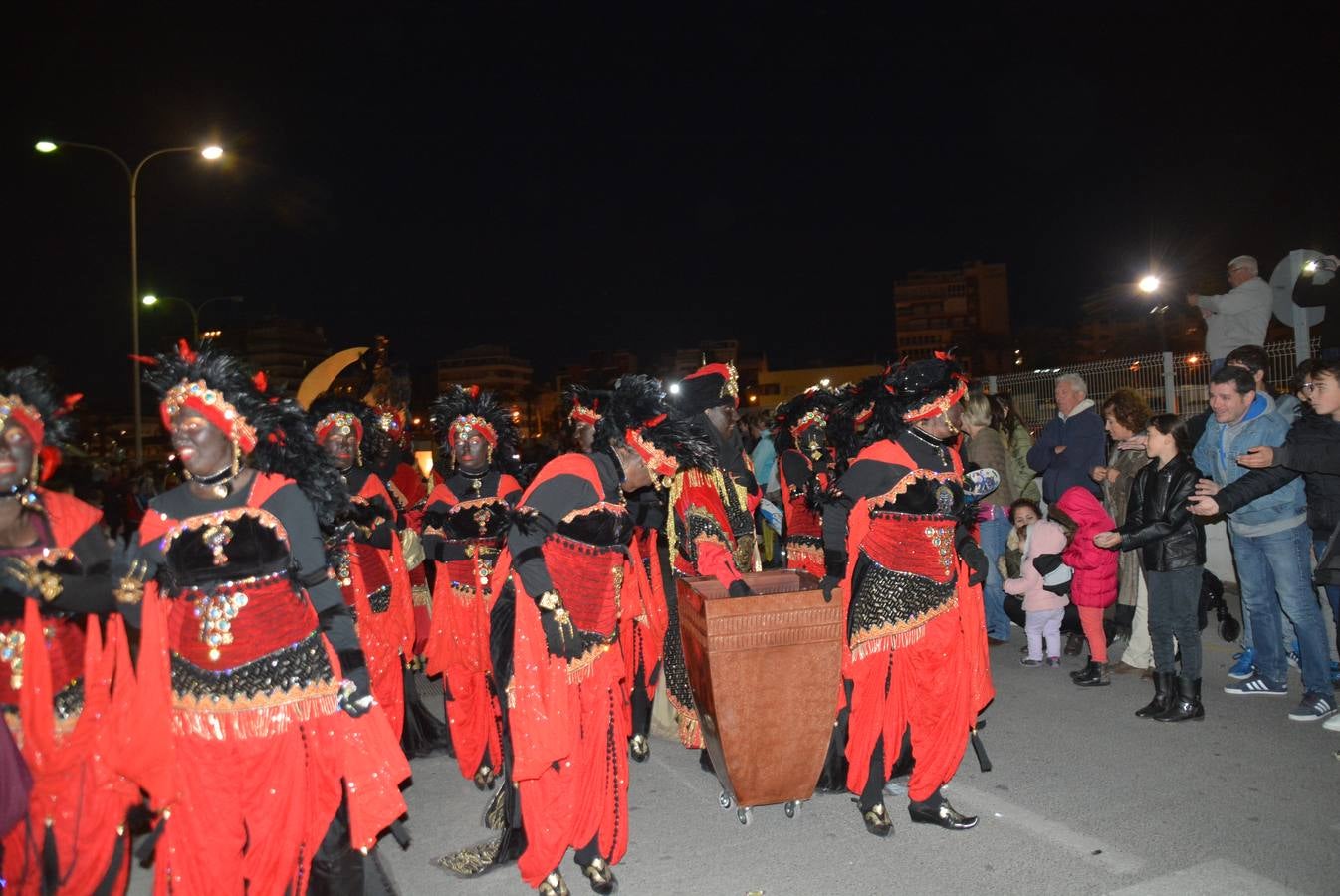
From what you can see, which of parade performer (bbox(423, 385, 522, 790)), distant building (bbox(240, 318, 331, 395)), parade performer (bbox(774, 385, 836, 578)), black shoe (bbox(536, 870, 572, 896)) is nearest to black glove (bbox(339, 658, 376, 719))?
black shoe (bbox(536, 870, 572, 896))

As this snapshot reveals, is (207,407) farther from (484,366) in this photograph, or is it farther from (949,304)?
(484,366)

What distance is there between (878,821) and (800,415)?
3.38 m

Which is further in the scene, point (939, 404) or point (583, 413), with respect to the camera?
point (583, 413)

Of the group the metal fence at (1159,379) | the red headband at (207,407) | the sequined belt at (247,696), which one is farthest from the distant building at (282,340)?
the sequined belt at (247,696)

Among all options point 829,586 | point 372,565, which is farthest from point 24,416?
point 829,586

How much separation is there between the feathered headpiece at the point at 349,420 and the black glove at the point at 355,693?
8.41 ft

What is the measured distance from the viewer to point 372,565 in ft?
18.5

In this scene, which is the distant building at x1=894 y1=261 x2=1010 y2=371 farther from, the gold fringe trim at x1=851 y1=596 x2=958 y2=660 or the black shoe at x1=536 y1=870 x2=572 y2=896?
the black shoe at x1=536 y1=870 x2=572 y2=896

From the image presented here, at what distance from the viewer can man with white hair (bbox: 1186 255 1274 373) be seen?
28.6ft

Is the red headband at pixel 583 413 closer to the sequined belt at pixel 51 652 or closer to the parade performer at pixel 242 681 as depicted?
the parade performer at pixel 242 681

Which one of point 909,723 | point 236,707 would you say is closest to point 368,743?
point 236,707

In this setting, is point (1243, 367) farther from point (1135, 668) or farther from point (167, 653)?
point (167, 653)

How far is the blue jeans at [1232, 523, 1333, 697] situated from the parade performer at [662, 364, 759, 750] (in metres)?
3.31

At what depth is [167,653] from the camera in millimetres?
3357
